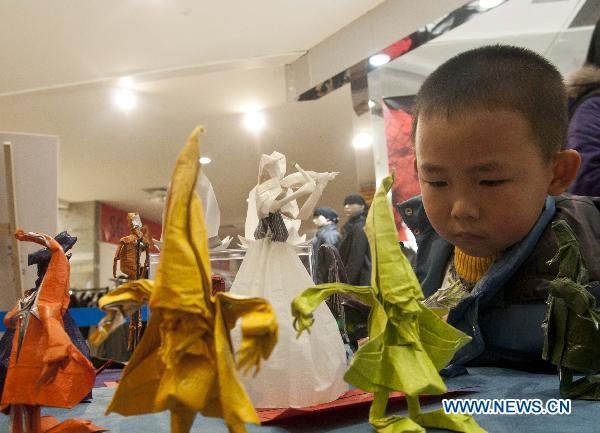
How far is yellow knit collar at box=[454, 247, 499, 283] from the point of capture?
1.05 metres

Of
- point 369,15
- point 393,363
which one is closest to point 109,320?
point 393,363

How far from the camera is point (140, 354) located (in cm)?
53

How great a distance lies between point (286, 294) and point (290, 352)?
9 centimetres

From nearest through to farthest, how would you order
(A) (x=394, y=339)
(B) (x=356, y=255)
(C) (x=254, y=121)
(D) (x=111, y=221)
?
1. (A) (x=394, y=339)
2. (B) (x=356, y=255)
3. (C) (x=254, y=121)
4. (D) (x=111, y=221)

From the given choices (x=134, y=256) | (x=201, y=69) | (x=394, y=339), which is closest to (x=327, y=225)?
(x=201, y=69)

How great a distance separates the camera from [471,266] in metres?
1.08

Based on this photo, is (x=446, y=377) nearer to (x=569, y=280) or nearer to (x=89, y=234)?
(x=569, y=280)

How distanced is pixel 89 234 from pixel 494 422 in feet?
15.5

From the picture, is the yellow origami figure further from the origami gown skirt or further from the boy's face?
the boy's face

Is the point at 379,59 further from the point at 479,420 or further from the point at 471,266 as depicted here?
the point at 479,420

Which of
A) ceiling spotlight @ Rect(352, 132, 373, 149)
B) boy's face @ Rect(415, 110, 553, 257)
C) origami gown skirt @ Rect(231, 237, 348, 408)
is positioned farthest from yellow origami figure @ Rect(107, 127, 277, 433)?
ceiling spotlight @ Rect(352, 132, 373, 149)

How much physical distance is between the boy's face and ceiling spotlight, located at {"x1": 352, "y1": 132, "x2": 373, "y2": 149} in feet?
5.83

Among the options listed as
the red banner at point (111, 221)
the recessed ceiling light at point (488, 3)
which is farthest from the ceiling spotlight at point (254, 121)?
the red banner at point (111, 221)

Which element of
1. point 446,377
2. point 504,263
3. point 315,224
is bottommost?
point 446,377
